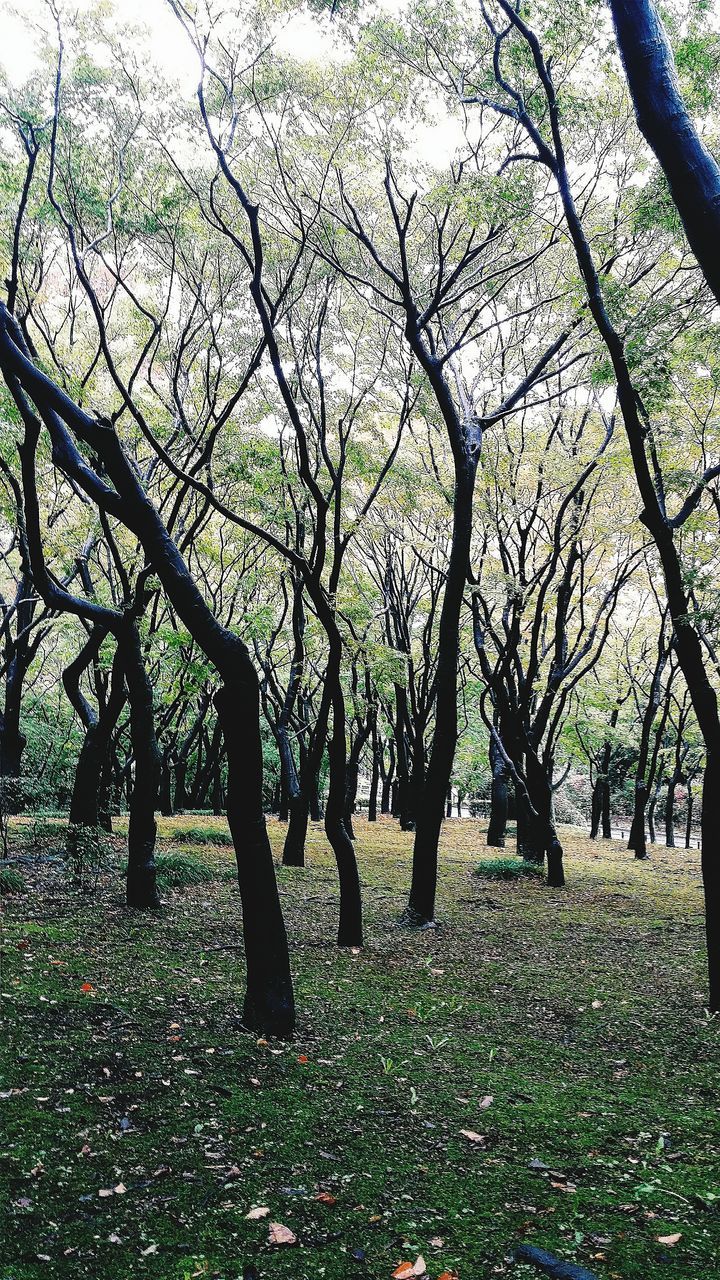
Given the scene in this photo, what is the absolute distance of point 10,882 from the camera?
10.5 m

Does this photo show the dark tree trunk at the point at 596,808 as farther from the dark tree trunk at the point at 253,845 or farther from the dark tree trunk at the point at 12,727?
the dark tree trunk at the point at 253,845

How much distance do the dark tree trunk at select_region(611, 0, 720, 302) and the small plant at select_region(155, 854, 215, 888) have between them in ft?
39.3

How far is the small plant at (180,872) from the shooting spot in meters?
12.7

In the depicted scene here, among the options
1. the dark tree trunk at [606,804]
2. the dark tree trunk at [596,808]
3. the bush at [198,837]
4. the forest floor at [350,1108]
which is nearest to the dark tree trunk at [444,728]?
the forest floor at [350,1108]

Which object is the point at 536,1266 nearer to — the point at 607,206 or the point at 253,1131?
the point at 253,1131

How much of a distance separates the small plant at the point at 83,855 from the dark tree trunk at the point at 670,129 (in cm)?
1101

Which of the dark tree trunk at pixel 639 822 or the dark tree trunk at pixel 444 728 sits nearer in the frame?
the dark tree trunk at pixel 444 728

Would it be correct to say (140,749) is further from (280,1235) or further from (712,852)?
(712,852)

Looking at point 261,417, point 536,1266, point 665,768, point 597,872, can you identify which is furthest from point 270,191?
point 665,768

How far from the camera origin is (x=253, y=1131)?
15.2 ft

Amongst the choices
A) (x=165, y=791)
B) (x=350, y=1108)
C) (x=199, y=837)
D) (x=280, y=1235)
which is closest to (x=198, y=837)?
(x=199, y=837)

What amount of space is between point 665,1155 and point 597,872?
1432cm

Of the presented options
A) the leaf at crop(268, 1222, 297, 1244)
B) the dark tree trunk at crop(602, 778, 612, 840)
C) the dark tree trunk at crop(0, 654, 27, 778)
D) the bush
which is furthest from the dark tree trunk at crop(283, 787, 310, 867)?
the dark tree trunk at crop(602, 778, 612, 840)

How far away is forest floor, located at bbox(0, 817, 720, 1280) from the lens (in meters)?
3.58
